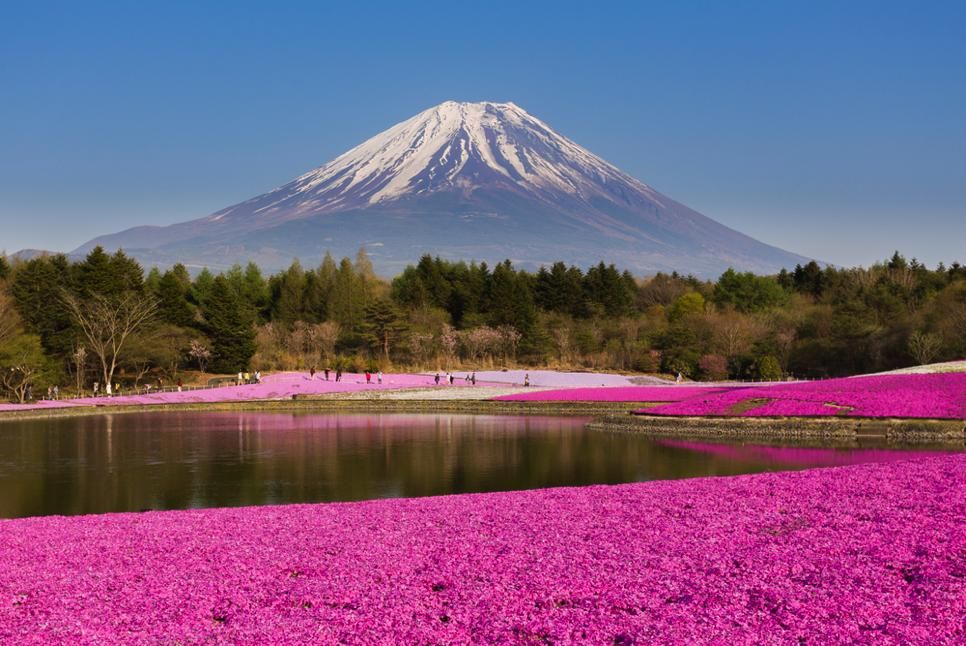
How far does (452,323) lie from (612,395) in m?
44.3

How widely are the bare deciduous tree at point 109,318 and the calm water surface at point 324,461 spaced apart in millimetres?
24002

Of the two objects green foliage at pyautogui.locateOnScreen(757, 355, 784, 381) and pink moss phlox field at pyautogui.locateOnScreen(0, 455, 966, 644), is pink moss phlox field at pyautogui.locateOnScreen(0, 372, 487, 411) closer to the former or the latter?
green foliage at pyautogui.locateOnScreen(757, 355, 784, 381)

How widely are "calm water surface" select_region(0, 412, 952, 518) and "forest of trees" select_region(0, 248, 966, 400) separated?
84.3 feet

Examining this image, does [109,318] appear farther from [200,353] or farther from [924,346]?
[924,346]

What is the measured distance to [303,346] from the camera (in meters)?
75.5

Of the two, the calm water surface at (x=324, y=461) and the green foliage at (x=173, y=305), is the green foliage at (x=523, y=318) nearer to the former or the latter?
the green foliage at (x=173, y=305)

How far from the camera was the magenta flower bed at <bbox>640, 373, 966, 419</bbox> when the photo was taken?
29312 millimetres

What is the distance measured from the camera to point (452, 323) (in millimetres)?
85562

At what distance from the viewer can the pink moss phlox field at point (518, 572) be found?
8.07 meters

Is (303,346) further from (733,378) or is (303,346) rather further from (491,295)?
(733,378)

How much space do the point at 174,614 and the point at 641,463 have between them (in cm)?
1636

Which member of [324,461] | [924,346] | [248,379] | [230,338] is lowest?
[324,461]

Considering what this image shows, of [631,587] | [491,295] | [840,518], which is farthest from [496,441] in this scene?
[491,295]

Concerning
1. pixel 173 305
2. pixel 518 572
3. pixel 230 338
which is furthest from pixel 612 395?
pixel 173 305
